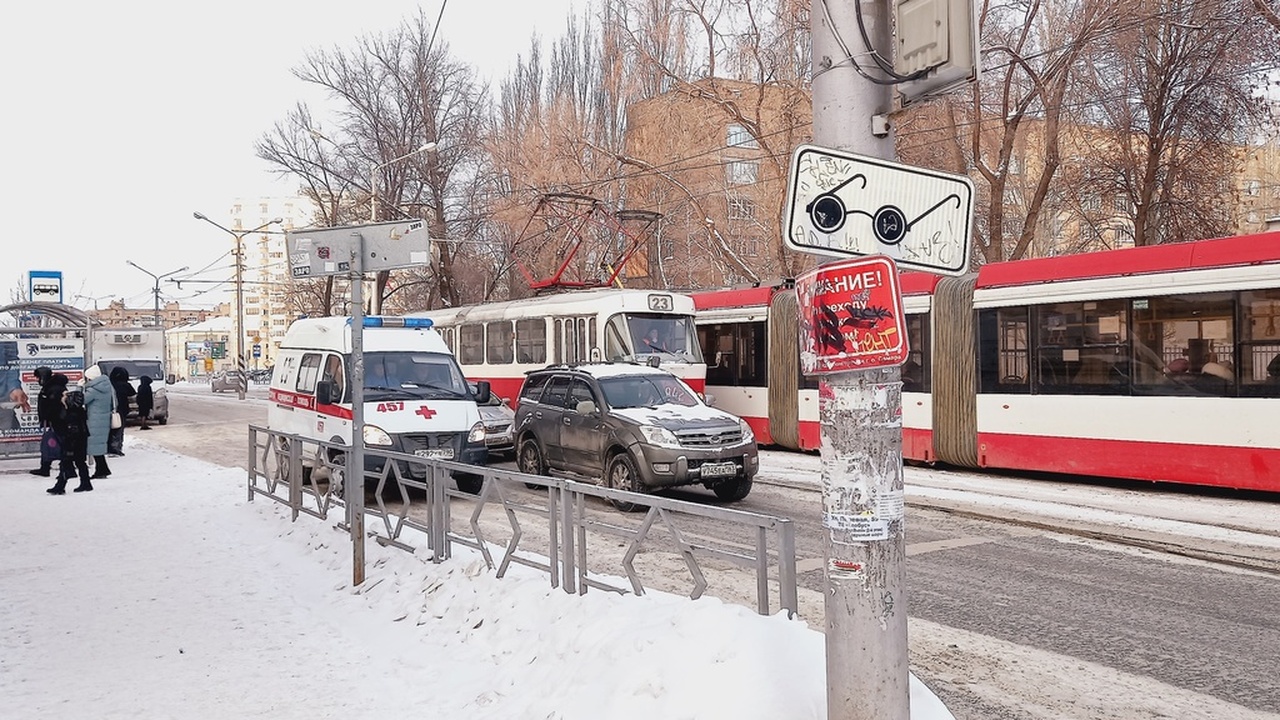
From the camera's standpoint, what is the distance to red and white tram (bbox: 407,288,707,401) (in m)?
18.3

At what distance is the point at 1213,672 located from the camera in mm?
5695

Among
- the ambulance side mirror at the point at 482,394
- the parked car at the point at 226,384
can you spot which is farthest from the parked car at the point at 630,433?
the parked car at the point at 226,384

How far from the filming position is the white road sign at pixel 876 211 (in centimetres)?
351

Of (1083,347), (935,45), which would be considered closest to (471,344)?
(1083,347)

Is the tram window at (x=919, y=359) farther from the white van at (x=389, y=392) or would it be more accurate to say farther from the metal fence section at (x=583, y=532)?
the metal fence section at (x=583, y=532)

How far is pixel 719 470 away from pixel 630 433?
116 centimetres

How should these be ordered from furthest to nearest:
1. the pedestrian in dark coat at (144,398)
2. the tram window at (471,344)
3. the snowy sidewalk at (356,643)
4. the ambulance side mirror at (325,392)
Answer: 1. the pedestrian in dark coat at (144,398)
2. the tram window at (471,344)
3. the ambulance side mirror at (325,392)
4. the snowy sidewalk at (356,643)

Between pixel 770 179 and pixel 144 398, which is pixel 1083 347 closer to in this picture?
→ pixel 770 179

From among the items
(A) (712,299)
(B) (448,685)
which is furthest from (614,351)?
(B) (448,685)

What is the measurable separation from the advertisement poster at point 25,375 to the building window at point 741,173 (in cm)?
1990

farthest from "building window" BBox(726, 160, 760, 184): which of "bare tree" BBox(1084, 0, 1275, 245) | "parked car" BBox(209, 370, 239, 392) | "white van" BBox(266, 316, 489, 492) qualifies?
"parked car" BBox(209, 370, 239, 392)

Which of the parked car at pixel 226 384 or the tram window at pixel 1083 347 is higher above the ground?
the tram window at pixel 1083 347

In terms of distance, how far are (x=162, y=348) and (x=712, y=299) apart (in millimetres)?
18181

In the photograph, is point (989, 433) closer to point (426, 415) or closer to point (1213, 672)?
point (426, 415)
